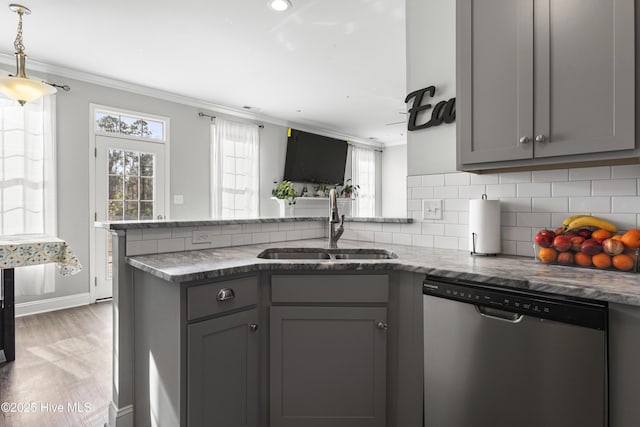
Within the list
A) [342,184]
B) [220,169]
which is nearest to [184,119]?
[220,169]

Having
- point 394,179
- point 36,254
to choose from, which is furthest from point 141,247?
point 394,179

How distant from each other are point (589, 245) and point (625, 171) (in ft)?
1.30

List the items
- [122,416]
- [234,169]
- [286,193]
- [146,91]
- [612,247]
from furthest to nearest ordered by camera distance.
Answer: [286,193] < [234,169] < [146,91] < [122,416] < [612,247]

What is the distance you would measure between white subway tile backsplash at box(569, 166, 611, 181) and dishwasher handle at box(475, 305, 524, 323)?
2.74ft

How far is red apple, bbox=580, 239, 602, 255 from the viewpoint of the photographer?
4.58 feet

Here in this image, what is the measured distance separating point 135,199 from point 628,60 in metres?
4.76

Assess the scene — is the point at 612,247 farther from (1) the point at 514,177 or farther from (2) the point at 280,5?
(2) the point at 280,5

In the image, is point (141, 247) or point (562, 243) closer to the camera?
point (562, 243)

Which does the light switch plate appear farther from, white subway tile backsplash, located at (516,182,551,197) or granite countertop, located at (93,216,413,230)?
white subway tile backsplash, located at (516,182,551,197)

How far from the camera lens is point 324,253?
2145mm

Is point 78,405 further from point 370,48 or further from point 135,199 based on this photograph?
point 370,48

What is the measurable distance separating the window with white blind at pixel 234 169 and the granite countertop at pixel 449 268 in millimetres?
3588

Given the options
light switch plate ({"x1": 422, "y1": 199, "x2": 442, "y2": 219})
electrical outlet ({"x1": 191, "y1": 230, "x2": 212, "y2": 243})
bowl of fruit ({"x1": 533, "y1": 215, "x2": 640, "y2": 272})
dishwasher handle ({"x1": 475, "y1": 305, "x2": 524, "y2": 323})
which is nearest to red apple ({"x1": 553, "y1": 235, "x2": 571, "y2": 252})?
bowl of fruit ({"x1": 533, "y1": 215, "x2": 640, "y2": 272})

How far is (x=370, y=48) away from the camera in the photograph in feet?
11.4
